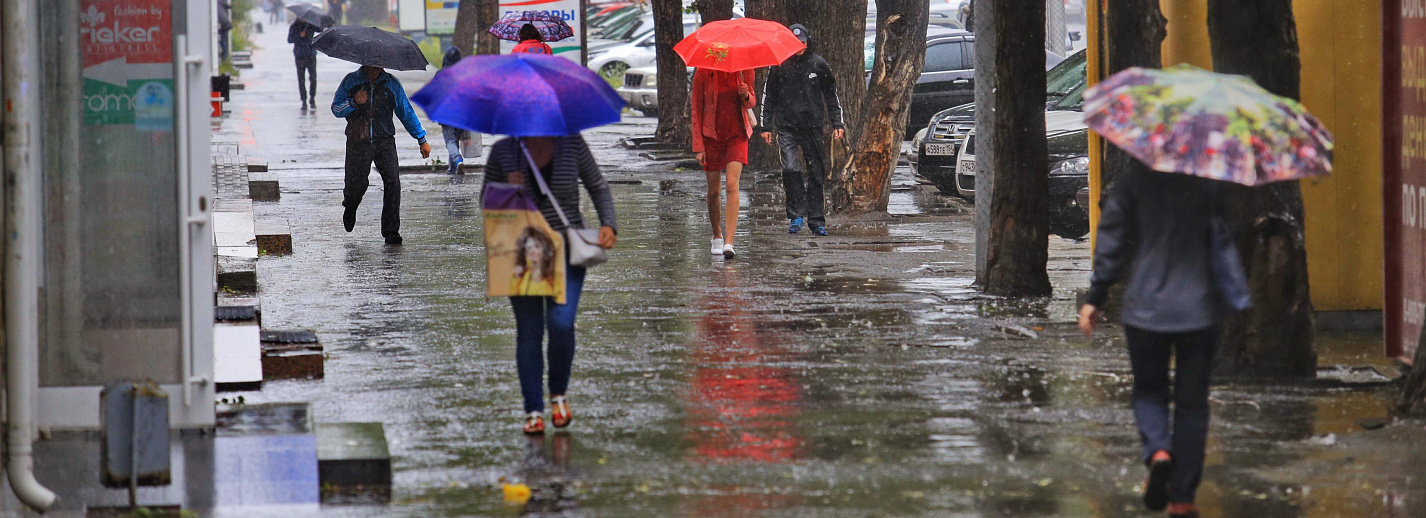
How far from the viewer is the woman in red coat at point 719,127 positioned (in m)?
13.0

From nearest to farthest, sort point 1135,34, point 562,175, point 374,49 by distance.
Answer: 1. point 562,175
2. point 1135,34
3. point 374,49

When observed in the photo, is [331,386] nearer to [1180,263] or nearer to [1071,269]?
[1180,263]

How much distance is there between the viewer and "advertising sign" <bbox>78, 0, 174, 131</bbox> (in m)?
7.04

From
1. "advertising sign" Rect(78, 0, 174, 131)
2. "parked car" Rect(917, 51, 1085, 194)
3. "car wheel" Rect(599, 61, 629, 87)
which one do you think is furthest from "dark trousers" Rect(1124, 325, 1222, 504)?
"car wheel" Rect(599, 61, 629, 87)

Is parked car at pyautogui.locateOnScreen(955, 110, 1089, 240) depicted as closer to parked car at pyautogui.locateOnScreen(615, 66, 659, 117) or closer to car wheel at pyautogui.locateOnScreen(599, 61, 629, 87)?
parked car at pyautogui.locateOnScreen(615, 66, 659, 117)

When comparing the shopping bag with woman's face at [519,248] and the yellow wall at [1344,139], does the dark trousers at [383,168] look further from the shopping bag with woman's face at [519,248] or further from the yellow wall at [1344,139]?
the shopping bag with woman's face at [519,248]

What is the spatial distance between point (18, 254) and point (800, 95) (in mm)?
8792

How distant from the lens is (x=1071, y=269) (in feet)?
41.5

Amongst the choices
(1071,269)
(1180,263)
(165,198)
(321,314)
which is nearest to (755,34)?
(1071,269)

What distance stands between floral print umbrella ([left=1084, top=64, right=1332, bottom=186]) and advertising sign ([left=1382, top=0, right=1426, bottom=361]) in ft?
7.64

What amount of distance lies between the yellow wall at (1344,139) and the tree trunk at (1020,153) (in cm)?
122

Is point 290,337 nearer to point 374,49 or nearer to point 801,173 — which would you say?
point 374,49

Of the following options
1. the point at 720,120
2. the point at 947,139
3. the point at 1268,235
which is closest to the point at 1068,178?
the point at 947,139

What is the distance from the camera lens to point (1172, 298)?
5.75m
